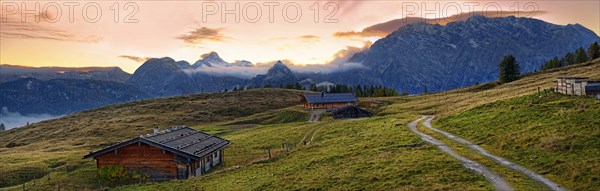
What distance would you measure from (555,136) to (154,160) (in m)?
39.2

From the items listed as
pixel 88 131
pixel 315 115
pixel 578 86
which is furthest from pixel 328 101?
pixel 578 86

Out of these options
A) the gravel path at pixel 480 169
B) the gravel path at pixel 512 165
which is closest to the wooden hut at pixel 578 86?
the gravel path at pixel 512 165

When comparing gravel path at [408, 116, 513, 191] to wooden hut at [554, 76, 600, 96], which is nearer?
gravel path at [408, 116, 513, 191]

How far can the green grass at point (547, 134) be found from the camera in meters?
27.0

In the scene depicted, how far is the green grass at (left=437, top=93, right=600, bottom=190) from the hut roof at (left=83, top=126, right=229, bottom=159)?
2932 centimetres

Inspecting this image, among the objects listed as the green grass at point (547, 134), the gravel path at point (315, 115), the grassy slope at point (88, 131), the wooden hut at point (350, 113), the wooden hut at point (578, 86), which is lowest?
the grassy slope at point (88, 131)

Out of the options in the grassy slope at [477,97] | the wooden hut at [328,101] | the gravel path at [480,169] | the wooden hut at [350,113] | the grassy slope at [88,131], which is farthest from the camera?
the wooden hut at [328,101]

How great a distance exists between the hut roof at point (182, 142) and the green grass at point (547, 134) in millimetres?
29321

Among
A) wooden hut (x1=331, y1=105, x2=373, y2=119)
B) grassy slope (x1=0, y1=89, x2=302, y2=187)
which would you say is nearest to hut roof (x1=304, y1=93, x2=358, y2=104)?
grassy slope (x1=0, y1=89, x2=302, y2=187)

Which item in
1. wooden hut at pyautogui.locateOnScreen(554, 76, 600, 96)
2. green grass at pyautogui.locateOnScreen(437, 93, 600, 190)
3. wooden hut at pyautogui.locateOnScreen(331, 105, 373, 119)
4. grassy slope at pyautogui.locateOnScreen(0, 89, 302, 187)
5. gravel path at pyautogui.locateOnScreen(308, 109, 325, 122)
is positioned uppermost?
wooden hut at pyautogui.locateOnScreen(554, 76, 600, 96)

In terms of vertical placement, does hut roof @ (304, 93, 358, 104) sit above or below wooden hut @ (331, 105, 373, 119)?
above

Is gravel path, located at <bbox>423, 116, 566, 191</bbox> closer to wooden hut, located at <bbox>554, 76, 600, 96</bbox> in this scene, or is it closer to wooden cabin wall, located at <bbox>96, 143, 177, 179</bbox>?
wooden hut, located at <bbox>554, 76, 600, 96</bbox>

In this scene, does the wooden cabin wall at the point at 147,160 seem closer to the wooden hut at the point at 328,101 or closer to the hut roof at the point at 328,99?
the wooden hut at the point at 328,101

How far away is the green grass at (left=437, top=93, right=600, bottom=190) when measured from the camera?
88.4 ft
